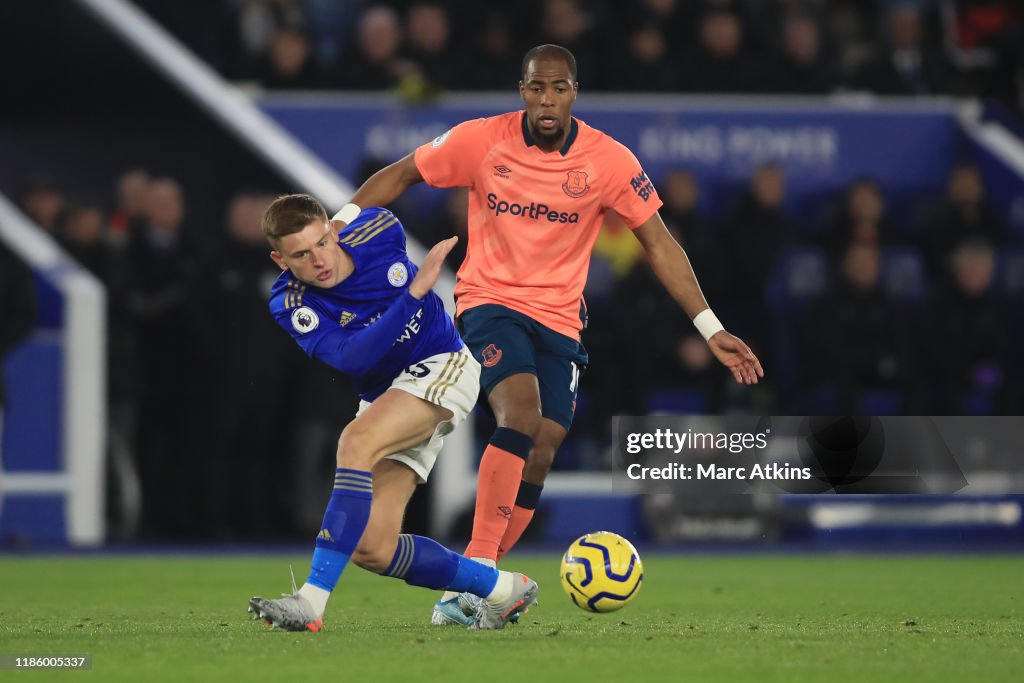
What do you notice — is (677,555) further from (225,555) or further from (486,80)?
(486,80)

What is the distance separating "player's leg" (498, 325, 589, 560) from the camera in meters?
7.07

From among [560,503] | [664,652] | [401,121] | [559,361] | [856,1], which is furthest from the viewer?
[856,1]

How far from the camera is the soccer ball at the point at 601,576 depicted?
6.48 metres

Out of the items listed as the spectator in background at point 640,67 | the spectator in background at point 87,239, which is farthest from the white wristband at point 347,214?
the spectator in background at point 640,67

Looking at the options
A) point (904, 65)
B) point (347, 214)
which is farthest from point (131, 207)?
point (904, 65)

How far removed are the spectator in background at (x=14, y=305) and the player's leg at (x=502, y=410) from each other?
5.65 meters

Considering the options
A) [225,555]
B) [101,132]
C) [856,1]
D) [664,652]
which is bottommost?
[664,652]

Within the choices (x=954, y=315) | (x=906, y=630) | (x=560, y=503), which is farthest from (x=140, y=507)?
(x=906, y=630)

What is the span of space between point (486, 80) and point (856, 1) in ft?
15.0

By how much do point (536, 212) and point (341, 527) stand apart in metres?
1.84

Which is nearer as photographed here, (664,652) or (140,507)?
(664,652)

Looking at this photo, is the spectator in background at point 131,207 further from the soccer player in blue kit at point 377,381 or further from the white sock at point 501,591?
the white sock at point 501,591

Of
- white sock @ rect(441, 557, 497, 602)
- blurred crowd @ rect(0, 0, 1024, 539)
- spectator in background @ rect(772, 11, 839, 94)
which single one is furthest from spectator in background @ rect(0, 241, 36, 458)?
spectator in background @ rect(772, 11, 839, 94)

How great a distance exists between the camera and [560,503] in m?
12.6
